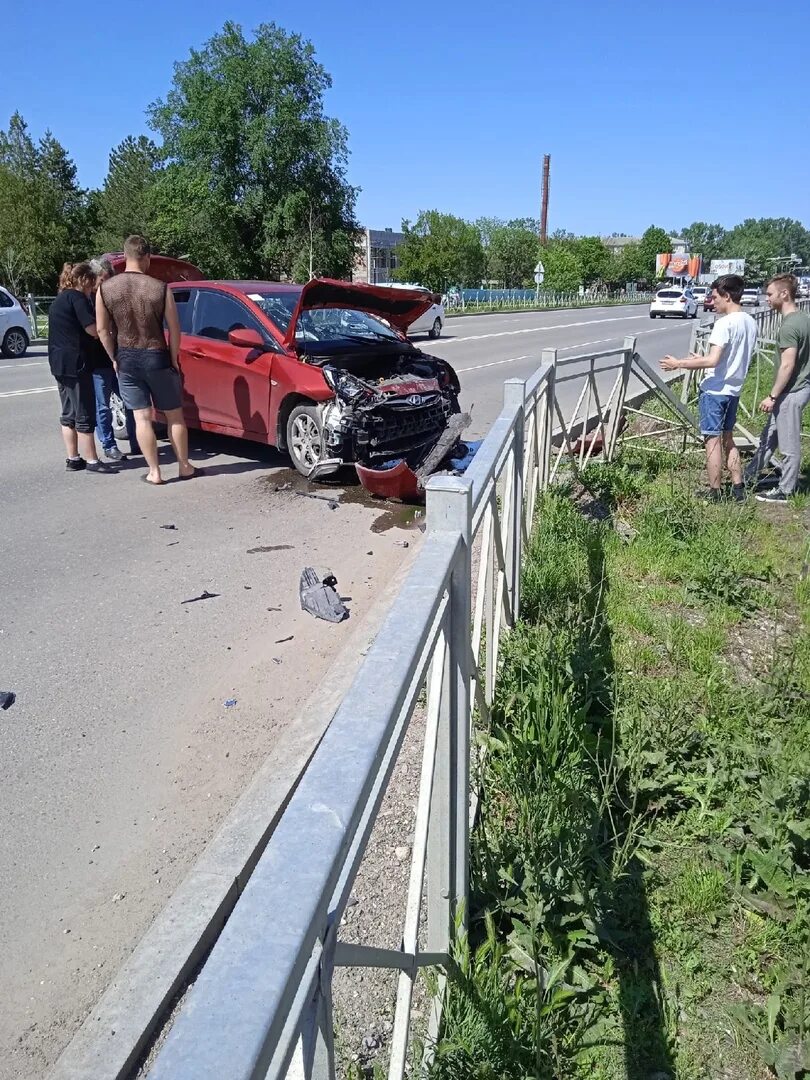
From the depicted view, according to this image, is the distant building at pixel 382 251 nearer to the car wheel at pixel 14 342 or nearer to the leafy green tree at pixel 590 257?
the leafy green tree at pixel 590 257

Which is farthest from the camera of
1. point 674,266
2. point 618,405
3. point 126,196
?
point 674,266

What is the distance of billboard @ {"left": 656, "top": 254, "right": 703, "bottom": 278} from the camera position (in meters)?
101

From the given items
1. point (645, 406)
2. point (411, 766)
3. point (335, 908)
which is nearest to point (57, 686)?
point (411, 766)

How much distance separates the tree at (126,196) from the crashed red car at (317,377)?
47.9 m

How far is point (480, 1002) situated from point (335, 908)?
1144 mm

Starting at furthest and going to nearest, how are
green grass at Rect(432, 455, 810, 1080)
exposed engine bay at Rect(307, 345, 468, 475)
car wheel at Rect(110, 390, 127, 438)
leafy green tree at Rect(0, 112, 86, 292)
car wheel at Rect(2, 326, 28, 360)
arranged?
leafy green tree at Rect(0, 112, 86, 292) → car wheel at Rect(2, 326, 28, 360) → car wheel at Rect(110, 390, 127, 438) → exposed engine bay at Rect(307, 345, 468, 475) → green grass at Rect(432, 455, 810, 1080)

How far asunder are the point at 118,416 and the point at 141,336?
2.33 metres

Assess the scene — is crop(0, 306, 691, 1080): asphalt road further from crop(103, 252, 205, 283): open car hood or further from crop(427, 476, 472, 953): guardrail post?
crop(103, 252, 205, 283): open car hood

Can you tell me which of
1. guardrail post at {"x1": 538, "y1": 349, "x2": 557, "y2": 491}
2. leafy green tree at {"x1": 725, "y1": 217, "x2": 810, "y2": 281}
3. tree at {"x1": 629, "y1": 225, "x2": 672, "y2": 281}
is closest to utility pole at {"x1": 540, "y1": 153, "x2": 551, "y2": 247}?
tree at {"x1": 629, "y1": 225, "x2": 672, "y2": 281}

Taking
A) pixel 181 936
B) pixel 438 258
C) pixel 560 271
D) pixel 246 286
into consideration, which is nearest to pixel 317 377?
pixel 246 286

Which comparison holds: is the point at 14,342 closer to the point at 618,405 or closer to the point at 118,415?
the point at 118,415

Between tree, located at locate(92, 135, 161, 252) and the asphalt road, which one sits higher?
tree, located at locate(92, 135, 161, 252)

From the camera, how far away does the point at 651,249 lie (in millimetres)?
103125

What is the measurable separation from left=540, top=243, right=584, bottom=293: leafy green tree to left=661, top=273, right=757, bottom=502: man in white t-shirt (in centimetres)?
6558
